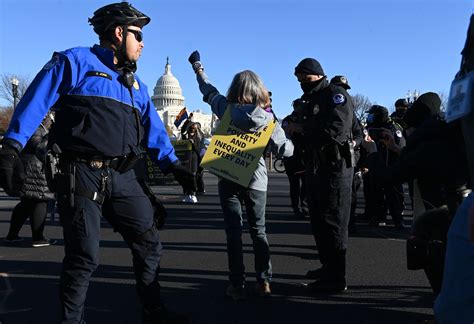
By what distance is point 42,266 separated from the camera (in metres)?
5.38

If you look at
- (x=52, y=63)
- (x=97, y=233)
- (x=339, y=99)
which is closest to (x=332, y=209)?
(x=339, y=99)

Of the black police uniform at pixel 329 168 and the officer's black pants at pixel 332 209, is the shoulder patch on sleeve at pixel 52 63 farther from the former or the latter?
the officer's black pants at pixel 332 209

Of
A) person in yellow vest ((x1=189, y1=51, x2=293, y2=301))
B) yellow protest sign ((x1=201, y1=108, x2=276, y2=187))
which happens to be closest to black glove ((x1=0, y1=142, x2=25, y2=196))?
yellow protest sign ((x1=201, y1=108, x2=276, y2=187))

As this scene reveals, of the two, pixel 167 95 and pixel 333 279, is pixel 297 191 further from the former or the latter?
pixel 167 95

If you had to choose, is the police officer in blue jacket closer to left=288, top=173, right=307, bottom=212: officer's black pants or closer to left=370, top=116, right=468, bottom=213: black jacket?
left=370, top=116, right=468, bottom=213: black jacket

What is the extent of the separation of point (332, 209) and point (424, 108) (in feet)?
4.04

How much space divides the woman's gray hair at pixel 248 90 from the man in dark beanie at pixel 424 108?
1.16 m

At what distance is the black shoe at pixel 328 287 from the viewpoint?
4.33 meters

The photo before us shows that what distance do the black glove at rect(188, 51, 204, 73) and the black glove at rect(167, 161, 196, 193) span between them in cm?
127

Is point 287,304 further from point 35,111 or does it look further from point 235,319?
point 35,111

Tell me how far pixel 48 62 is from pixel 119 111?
49 centimetres

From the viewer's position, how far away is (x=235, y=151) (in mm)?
4234

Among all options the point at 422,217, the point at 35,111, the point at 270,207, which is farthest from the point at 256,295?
the point at 270,207

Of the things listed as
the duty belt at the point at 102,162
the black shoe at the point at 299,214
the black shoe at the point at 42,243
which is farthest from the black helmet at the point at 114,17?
the black shoe at the point at 299,214
